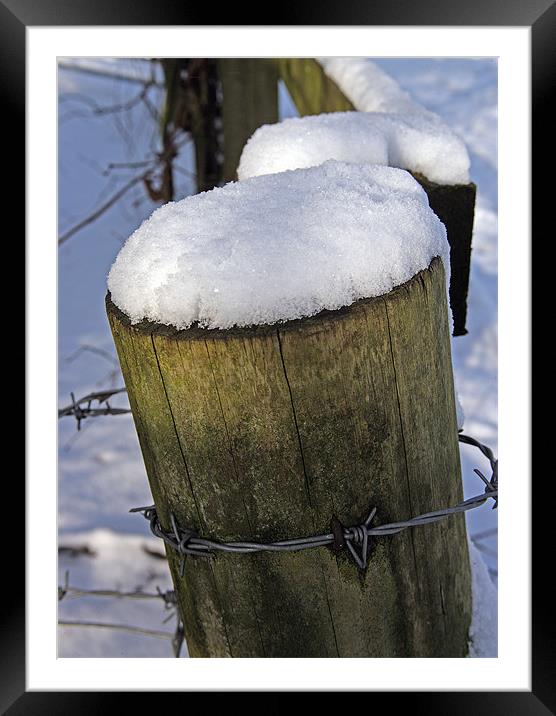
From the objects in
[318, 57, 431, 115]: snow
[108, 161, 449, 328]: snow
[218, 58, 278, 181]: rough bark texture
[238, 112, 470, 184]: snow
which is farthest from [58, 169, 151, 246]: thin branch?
[108, 161, 449, 328]: snow

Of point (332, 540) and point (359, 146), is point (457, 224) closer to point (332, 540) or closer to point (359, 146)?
point (359, 146)

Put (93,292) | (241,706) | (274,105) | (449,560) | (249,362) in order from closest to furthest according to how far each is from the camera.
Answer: (249,362) < (241,706) < (449,560) < (274,105) < (93,292)

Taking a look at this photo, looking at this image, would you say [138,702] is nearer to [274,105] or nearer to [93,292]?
[274,105]

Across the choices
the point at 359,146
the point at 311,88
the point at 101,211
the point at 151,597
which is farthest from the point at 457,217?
the point at 101,211

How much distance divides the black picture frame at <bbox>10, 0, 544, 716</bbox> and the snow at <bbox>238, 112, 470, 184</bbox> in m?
0.39

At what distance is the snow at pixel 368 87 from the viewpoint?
2051 mm

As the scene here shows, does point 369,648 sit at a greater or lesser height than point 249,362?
lesser

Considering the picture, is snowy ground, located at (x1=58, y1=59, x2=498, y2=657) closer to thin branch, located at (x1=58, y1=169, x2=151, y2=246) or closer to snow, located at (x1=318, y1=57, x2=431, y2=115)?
thin branch, located at (x1=58, y1=169, x2=151, y2=246)

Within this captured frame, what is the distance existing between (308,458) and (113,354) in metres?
3.90

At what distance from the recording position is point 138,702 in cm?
117

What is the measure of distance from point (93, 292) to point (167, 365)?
4629 mm
